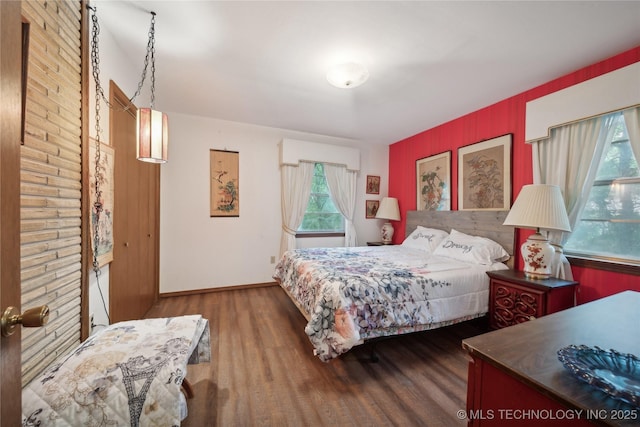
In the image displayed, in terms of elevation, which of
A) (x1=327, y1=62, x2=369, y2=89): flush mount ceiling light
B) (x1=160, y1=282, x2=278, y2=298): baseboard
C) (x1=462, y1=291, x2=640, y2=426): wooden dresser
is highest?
(x1=327, y1=62, x2=369, y2=89): flush mount ceiling light

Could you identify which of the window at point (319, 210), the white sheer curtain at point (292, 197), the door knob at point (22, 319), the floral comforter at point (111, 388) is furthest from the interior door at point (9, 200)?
the window at point (319, 210)

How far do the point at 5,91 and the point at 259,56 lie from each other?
178cm

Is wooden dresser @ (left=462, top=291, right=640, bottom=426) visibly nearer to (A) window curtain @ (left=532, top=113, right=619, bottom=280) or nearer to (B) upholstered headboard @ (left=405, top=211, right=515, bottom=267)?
(A) window curtain @ (left=532, top=113, right=619, bottom=280)

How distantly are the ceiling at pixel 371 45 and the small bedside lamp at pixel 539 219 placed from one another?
1.10 metres

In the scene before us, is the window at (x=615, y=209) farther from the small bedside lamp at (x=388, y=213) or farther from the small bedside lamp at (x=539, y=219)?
the small bedside lamp at (x=388, y=213)

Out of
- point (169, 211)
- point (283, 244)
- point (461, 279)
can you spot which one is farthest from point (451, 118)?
point (169, 211)

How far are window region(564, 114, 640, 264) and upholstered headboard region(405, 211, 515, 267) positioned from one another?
A: 532mm

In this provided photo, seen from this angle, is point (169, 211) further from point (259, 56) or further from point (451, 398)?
point (451, 398)

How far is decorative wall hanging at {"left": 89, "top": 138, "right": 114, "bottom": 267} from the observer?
1.58 m

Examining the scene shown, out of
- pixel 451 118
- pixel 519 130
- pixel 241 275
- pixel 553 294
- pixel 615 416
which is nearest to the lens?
pixel 615 416

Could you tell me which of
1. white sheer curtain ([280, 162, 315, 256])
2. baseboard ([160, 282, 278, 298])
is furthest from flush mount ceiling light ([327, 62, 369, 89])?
baseboard ([160, 282, 278, 298])

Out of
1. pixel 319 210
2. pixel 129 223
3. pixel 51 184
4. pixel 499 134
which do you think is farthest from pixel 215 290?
pixel 499 134

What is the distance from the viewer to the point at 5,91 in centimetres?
57

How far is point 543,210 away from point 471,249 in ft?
2.68
